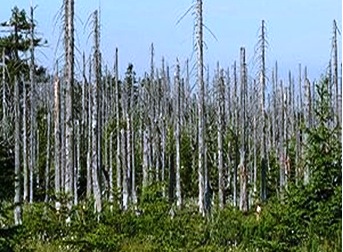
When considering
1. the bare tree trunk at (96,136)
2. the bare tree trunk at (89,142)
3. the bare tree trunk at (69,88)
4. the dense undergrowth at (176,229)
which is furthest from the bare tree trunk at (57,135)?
the bare tree trunk at (89,142)

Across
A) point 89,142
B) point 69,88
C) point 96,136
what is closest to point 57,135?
point 96,136

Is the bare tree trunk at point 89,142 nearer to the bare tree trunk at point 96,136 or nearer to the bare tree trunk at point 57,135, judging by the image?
the bare tree trunk at point 57,135

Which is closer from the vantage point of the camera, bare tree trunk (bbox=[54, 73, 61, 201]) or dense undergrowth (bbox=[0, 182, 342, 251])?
dense undergrowth (bbox=[0, 182, 342, 251])

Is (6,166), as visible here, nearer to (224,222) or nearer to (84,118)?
(224,222)

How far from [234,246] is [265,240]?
310 centimetres

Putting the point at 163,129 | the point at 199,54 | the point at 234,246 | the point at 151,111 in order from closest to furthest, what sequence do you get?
the point at 234,246 < the point at 199,54 < the point at 163,129 < the point at 151,111

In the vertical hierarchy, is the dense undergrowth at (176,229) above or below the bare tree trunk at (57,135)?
below

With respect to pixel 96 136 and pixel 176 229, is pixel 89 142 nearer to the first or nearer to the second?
pixel 96 136

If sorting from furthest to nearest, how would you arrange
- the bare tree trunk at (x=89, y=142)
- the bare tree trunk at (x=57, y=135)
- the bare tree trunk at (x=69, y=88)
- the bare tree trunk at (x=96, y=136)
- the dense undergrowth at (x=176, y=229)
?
the bare tree trunk at (x=89, y=142), the bare tree trunk at (x=57, y=135), the bare tree trunk at (x=96, y=136), the bare tree trunk at (x=69, y=88), the dense undergrowth at (x=176, y=229)

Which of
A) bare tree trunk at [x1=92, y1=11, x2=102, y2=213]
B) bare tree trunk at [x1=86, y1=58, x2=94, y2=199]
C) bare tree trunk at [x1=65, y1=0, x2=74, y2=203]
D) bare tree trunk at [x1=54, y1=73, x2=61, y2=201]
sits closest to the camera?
bare tree trunk at [x1=65, y1=0, x2=74, y2=203]

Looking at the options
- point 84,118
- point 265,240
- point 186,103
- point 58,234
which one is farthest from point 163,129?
point 265,240

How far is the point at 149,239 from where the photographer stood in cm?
2048

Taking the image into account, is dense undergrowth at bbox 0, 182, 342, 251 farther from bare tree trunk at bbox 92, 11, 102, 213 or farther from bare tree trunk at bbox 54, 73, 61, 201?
bare tree trunk at bbox 54, 73, 61, 201

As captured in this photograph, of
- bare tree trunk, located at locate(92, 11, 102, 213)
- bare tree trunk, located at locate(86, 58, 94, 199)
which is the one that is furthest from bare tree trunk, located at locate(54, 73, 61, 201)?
bare tree trunk, located at locate(86, 58, 94, 199)
